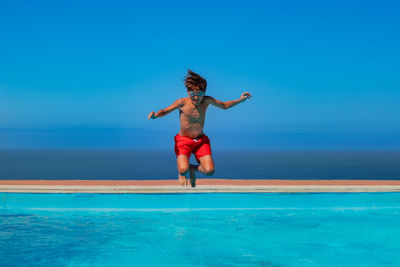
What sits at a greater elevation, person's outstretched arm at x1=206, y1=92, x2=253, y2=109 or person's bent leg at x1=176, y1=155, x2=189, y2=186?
person's outstretched arm at x1=206, y1=92, x2=253, y2=109

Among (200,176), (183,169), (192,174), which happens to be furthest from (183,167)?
(200,176)

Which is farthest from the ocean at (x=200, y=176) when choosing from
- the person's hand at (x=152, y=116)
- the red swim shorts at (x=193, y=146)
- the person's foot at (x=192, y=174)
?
the person's hand at (x=152, y=116)

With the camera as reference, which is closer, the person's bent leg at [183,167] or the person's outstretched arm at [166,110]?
the person's outstretched arm at [166,110]

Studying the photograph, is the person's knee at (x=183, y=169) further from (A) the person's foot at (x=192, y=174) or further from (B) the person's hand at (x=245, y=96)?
(B) the person's hand at (x=245, y=96)

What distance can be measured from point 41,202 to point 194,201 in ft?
6.44

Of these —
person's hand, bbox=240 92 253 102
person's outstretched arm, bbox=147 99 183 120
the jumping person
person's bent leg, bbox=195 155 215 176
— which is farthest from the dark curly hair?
person's bent leg, bbox=195 155 215 176

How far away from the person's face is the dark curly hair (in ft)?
0.14

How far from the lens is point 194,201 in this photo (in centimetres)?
555

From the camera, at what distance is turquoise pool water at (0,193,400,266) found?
365 cm

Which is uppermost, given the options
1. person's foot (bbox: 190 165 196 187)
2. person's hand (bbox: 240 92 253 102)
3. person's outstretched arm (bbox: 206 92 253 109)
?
person's hand (bbox: 240 92 253 102)

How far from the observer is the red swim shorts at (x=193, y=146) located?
6332 mm

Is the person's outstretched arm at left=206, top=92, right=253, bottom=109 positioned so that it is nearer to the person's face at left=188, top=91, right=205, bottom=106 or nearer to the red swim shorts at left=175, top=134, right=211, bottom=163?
the person's face at left=188, top=91, right=205, bottom=106

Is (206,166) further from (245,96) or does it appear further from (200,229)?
(200,229)

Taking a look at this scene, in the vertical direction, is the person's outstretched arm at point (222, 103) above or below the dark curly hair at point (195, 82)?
below
